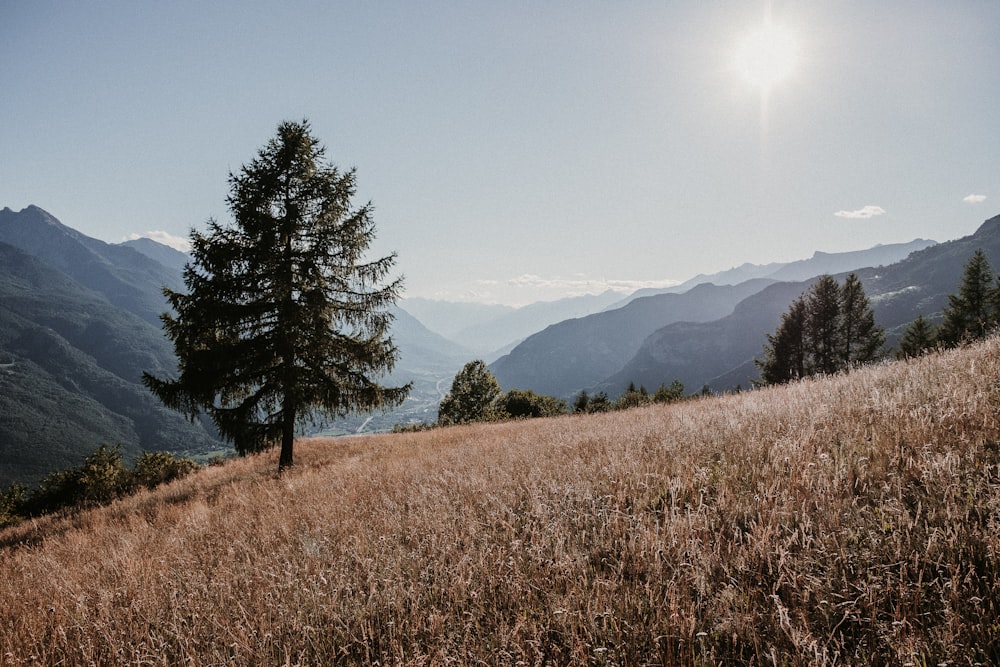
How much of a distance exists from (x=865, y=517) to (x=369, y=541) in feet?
12.9

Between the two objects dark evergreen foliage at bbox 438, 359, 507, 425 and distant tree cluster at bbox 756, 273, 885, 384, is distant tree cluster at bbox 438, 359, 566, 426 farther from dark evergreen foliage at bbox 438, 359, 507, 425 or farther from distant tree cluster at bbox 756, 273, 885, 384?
distant tree cluster at bbox 756, 273, 885, 384

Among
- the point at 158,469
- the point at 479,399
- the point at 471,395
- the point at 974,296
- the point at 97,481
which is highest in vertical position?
the point at 974,296

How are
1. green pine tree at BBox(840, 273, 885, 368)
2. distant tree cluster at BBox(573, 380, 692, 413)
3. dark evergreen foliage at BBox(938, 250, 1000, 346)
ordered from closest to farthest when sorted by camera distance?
distant tree cluster at BBox(573, 380, 692, 413), green pine tree at BBox(840, 273, 885, 368), dark evergreen foliage at BBox(938, 250, 1000, 346)

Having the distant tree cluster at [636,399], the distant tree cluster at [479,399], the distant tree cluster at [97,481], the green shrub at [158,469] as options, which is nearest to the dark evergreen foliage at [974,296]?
the distant tree cluster at [636,399]

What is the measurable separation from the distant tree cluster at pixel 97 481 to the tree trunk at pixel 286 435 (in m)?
6.13

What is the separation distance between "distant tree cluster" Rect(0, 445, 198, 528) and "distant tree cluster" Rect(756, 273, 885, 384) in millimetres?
40799

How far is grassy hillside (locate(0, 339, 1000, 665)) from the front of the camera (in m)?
1.94

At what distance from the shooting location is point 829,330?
1396 inches

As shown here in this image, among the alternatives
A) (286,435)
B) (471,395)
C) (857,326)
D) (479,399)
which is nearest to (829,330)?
(857,326)

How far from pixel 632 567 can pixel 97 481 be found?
21.2 meters

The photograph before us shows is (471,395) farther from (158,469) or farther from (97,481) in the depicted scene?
(97,481)

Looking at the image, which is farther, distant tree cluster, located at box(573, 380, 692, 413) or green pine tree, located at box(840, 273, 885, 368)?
green pine tree, located at box(840, 273, 885, 368)

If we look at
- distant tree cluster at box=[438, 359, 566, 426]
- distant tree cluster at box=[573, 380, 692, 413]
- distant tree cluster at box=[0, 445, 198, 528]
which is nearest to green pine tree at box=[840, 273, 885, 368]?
distant tree cluster at box=[573, 380, 692, 413]

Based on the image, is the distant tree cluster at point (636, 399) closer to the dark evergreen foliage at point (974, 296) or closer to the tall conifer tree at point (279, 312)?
the tall conifer tree at point (279, 312)
